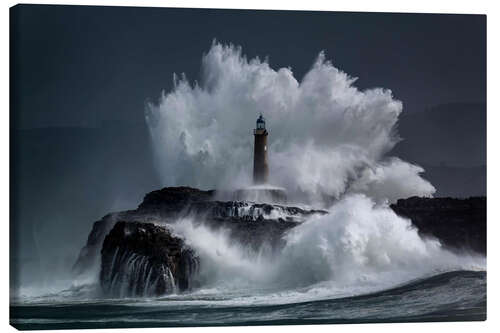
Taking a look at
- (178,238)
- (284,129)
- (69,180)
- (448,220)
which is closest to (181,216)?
(178,238)

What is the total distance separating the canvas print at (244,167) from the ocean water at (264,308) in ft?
0.11

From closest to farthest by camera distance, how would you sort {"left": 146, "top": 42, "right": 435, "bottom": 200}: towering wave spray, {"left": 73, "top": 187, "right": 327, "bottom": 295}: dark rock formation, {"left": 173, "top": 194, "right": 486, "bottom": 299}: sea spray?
{"left": 73, "top": 187, "right": 327, "bottom": 295}: dark rock formation
{"left": 173, "top": 194, "right": 486, "bottom": 299}: sea spray
{"left": 146, "top": 42, "right": 435, "bottom": 200}: towering wave spray

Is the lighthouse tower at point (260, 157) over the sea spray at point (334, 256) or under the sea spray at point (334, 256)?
over

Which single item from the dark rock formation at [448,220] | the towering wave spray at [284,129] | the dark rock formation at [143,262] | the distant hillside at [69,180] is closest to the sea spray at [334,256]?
the dark rock formation at [448,220]

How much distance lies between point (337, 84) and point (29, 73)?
5.55m

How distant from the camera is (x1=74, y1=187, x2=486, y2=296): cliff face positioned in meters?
22.8

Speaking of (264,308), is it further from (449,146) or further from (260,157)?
(449,146)

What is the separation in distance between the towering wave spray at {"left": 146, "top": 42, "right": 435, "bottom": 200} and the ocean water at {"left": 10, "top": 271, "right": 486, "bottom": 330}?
6.11ft

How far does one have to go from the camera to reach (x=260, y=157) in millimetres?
23594

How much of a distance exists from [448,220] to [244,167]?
3868 millimetres

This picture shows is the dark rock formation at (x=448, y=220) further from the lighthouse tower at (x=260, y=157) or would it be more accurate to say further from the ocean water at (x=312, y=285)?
the lighthouse tower at (x=260, y=157)

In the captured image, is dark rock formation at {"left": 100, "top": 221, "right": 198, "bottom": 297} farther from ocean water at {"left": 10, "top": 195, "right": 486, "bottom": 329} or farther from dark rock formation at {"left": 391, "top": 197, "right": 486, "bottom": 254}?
dark rock formation at {"left": 391, "top": 197, "right": 486, "bottom": 254}

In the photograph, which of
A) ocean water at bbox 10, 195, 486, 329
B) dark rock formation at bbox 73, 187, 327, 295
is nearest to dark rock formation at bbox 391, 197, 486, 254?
ocean water at bbox 10, 195, 486, 329

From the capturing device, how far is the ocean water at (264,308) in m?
22.1
